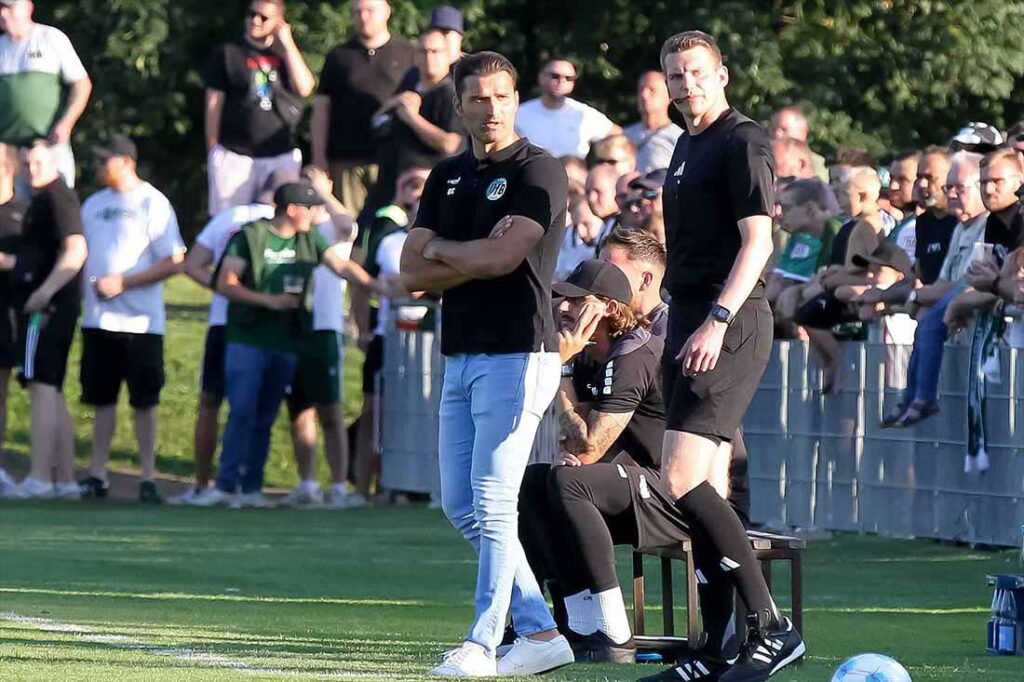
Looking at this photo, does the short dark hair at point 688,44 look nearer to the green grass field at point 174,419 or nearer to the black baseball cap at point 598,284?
the black baseball cap at point 598,284

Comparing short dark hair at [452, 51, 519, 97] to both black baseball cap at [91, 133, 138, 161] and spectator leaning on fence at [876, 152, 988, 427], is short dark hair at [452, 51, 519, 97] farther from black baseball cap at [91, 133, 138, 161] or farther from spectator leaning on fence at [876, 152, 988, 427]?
black baseball cap at [91, 133, 138, 161]

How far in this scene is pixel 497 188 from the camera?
25.7 feet

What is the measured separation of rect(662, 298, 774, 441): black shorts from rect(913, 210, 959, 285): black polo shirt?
572 centimetres

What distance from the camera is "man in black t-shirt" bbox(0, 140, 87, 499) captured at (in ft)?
54.2

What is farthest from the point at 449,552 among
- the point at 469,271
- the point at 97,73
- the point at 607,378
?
the point at 97,73

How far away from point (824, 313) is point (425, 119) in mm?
4125

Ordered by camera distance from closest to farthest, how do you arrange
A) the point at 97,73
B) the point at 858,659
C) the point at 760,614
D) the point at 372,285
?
the point at 858,659 → the point at 760,614 → the point at 372,285 → the point at 97,73

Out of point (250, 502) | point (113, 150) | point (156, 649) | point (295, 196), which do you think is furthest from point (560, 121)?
point (156, 649)

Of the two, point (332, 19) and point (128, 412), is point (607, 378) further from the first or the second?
point (332, 19)

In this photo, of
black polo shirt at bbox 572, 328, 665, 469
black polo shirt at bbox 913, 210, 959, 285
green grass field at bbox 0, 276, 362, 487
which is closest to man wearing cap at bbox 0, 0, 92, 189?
green grass field at bbox 0, 276, 362, 487

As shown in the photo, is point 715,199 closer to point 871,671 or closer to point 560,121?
point 871,671

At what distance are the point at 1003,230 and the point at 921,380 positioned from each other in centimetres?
118

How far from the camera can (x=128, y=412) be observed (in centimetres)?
2138

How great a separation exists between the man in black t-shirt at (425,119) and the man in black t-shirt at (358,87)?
63 cm
